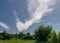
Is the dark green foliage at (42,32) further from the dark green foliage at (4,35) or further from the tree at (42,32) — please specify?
the dark green foliage at (4,35)

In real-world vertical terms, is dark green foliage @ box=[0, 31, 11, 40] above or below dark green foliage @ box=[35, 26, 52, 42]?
above

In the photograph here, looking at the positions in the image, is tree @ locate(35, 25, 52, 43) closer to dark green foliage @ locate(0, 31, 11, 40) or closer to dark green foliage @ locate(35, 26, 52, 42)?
dark green foliage @ locate(35, 26, 52, 42)

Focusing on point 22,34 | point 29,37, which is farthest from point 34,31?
point 22,34

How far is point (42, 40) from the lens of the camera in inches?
882

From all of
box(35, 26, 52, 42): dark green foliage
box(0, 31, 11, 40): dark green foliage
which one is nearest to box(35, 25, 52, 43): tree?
box(35, 26, 52, 42): dark green foliage

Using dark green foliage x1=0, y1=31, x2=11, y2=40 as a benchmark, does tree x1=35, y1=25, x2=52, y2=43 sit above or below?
below

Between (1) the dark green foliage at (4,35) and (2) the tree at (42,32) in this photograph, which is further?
(1) the dark green foliage at (4,35)

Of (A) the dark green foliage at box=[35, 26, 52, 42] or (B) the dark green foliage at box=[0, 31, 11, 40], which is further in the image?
(B) the dark green foliage at box=[0, 31, 11, 40]

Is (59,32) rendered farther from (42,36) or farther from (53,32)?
(42,36)

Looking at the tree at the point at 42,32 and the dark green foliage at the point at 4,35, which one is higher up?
the dark green foliage at the point at 4,35

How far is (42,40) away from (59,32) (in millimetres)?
2695

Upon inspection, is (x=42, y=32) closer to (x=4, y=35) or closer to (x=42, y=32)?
(x=42, y=32)

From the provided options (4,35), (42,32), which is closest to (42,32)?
(42,32)

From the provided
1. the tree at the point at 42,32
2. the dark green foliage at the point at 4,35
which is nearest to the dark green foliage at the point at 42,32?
the tree at the point at 42,32
